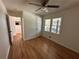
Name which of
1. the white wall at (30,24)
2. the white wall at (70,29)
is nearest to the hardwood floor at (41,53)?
the white wall at (70,29)

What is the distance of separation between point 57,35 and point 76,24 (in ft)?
5.38

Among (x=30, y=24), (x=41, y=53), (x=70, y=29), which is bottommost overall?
(x=41, y=53)

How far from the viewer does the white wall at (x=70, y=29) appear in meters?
3.10

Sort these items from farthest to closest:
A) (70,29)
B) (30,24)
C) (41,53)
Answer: (30,24)
(70,29)
(41,53)

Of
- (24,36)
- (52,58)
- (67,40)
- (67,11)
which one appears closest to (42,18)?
(24,36)

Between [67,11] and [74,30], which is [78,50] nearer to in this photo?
[74,30]

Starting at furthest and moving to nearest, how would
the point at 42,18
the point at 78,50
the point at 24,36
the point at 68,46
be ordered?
the point at 42,18 → the point at 24,36 → the point at 68,46 → the point at 78,50

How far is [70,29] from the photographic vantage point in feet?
11.3

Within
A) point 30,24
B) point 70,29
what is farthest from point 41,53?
point 30,24

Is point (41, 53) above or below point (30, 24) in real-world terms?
below

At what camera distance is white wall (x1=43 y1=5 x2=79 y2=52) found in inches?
122

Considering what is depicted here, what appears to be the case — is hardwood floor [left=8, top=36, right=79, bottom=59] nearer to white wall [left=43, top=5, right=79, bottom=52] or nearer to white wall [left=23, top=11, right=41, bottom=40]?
white wall [left=43, top=5, right=79, bottom=52]

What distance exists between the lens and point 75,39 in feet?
10.3

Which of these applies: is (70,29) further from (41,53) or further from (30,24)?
(30,24)
